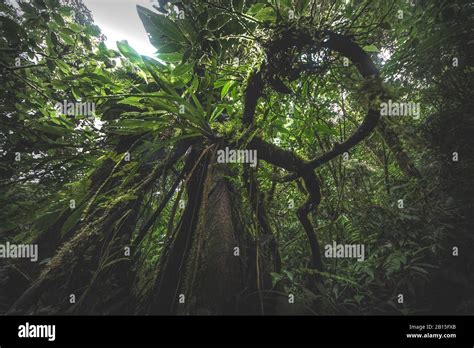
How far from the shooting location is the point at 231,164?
1499 mm

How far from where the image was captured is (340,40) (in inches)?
43.0

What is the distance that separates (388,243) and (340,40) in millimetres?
1545

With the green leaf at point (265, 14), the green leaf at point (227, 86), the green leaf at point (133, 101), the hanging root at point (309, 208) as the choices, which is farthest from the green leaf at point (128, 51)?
the hanging root at point (309, 208)

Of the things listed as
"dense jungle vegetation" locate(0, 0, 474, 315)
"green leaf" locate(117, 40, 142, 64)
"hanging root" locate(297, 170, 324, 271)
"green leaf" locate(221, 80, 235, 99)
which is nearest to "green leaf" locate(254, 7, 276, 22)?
"dense jungle vegetation" locate(0, 0, 474, 315)

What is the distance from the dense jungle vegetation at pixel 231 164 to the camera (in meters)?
1.03

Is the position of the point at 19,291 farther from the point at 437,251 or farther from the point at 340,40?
the point at 437,251

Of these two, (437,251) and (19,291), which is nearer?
(19,291)

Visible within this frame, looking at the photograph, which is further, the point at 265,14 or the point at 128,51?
the point at 128,51

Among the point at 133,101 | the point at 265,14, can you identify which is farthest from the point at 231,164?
the point at 265,14

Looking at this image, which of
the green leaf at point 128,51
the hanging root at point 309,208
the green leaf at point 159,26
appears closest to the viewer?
the green leaf at point 159,26

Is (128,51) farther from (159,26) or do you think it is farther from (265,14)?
(265,14)

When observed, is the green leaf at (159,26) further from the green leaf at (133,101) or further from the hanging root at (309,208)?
the hanging root at (309,208)
